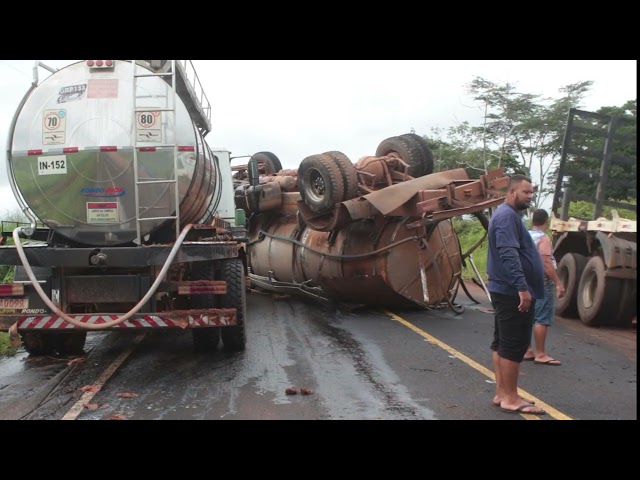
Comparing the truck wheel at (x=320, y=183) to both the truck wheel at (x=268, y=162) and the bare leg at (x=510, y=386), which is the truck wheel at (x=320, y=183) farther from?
the bare leg at (x=510, y=386)

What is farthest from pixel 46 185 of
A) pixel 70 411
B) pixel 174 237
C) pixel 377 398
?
pixel 377 398

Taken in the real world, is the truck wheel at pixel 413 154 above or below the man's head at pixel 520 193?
above

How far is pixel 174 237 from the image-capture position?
682cm

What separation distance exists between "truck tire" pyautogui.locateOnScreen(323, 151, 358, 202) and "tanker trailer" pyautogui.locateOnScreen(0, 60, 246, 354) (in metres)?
3.52

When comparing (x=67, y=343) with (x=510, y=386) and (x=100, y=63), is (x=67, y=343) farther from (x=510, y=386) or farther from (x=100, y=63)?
(x=510, y=386)

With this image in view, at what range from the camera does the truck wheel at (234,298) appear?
7.02 meters

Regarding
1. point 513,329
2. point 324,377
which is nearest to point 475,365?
point 324,377

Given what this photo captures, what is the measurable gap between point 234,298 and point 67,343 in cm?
220

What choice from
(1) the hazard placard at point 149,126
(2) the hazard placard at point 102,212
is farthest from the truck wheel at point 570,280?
(2) the hazard placard at point 102,212

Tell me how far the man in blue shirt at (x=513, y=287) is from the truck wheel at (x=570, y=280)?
5.42m

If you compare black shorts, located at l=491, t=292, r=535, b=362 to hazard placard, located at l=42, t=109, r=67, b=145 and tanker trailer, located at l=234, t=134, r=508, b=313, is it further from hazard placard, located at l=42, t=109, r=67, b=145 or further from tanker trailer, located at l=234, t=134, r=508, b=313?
hazard placard, located at l=42, t=109, r=67, b=145

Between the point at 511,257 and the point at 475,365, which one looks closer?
the point at 511,257

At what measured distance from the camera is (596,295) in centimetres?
927

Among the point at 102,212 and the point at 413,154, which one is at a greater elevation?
the point at 413,154
